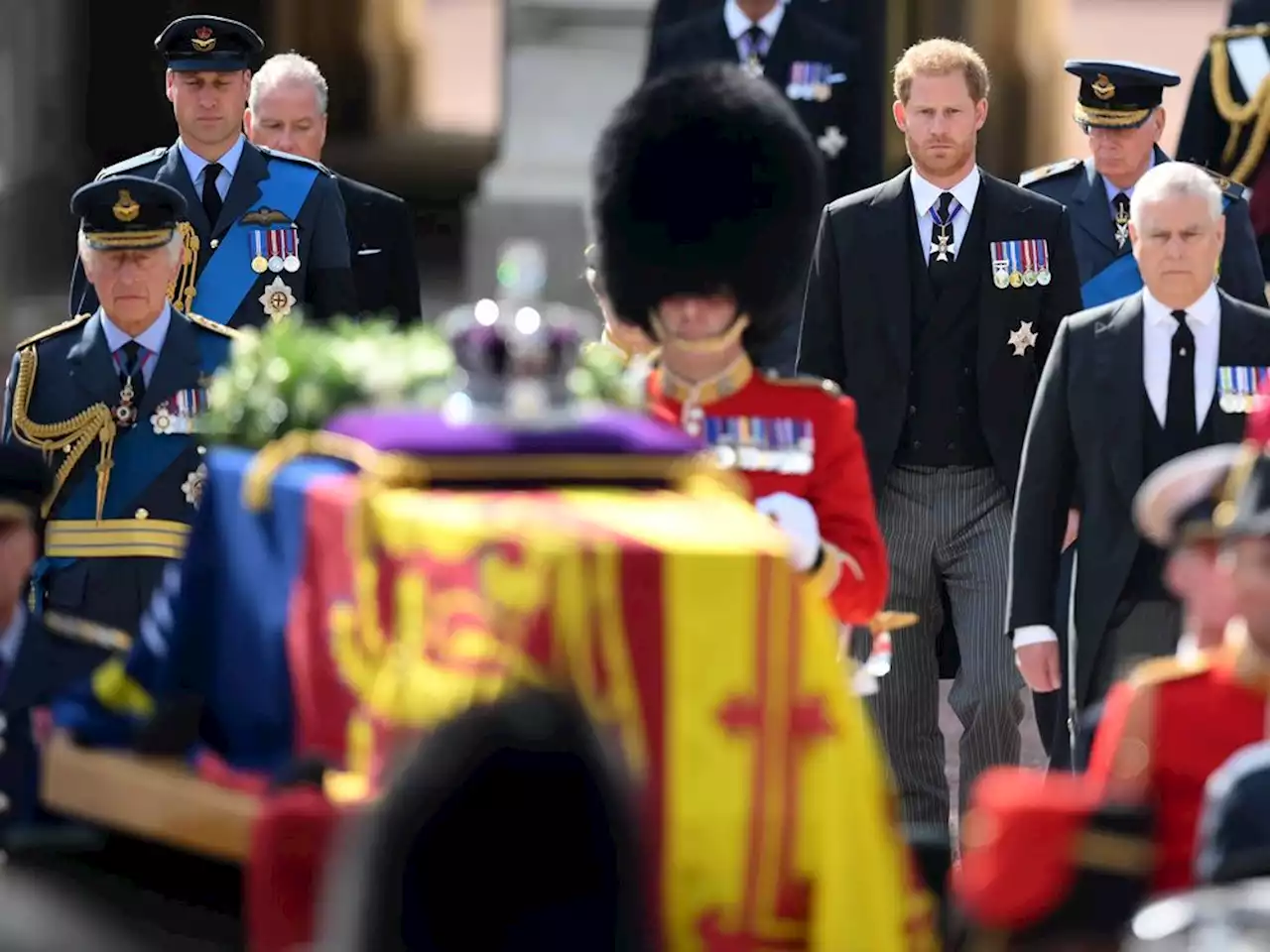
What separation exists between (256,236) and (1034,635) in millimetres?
2475

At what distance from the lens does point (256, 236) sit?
34.9 ft


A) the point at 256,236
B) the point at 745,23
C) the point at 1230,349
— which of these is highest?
the point at 745,23

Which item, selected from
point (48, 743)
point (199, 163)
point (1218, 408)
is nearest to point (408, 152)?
point (199, 163)

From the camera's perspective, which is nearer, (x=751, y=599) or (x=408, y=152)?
(x=751, y=599)

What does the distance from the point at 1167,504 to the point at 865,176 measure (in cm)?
595

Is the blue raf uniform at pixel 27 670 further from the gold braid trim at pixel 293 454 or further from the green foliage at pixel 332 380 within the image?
the gold braid trim at pixel 293 454

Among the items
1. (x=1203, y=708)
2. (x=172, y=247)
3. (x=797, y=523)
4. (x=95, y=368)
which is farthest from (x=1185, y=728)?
(x=172, y=247)

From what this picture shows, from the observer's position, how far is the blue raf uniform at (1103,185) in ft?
36.5

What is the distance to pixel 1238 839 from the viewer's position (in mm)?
6098

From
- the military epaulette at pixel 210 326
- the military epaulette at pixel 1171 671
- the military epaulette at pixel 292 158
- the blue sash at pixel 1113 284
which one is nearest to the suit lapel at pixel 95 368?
the military epaulette at pixel 210 326

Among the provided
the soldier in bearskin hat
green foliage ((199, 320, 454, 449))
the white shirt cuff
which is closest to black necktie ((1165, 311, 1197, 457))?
the white shirt cuff

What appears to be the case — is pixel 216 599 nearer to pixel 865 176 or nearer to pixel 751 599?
pixel 751 599

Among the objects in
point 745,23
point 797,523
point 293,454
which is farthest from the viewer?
→ point 745,23

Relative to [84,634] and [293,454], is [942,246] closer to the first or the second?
[84,634]
